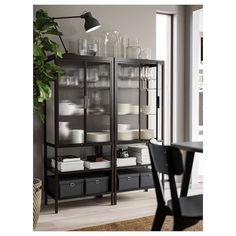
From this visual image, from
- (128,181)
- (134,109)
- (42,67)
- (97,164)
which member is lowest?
(128,181)

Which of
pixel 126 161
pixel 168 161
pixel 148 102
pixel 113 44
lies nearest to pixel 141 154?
pixel 126 161

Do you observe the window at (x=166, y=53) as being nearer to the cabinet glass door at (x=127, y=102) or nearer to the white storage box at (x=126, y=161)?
the cabinet glass door at (x=127, y=102)

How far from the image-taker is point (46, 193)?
2164mm

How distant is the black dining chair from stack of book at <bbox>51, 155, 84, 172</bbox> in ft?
2.63

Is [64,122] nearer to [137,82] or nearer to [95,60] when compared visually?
[95,60]

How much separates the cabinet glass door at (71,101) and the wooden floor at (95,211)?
1.29 ft

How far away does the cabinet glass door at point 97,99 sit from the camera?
2.20 metres

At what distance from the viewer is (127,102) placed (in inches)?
96.8

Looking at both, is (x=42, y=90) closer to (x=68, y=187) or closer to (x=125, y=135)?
(x=68, y=187)

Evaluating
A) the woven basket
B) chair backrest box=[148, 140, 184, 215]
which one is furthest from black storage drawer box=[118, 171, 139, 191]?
chair backrest box=[148, 140, 184, 215]

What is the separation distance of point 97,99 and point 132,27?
57 centimetres

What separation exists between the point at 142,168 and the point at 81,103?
0.60 metres
